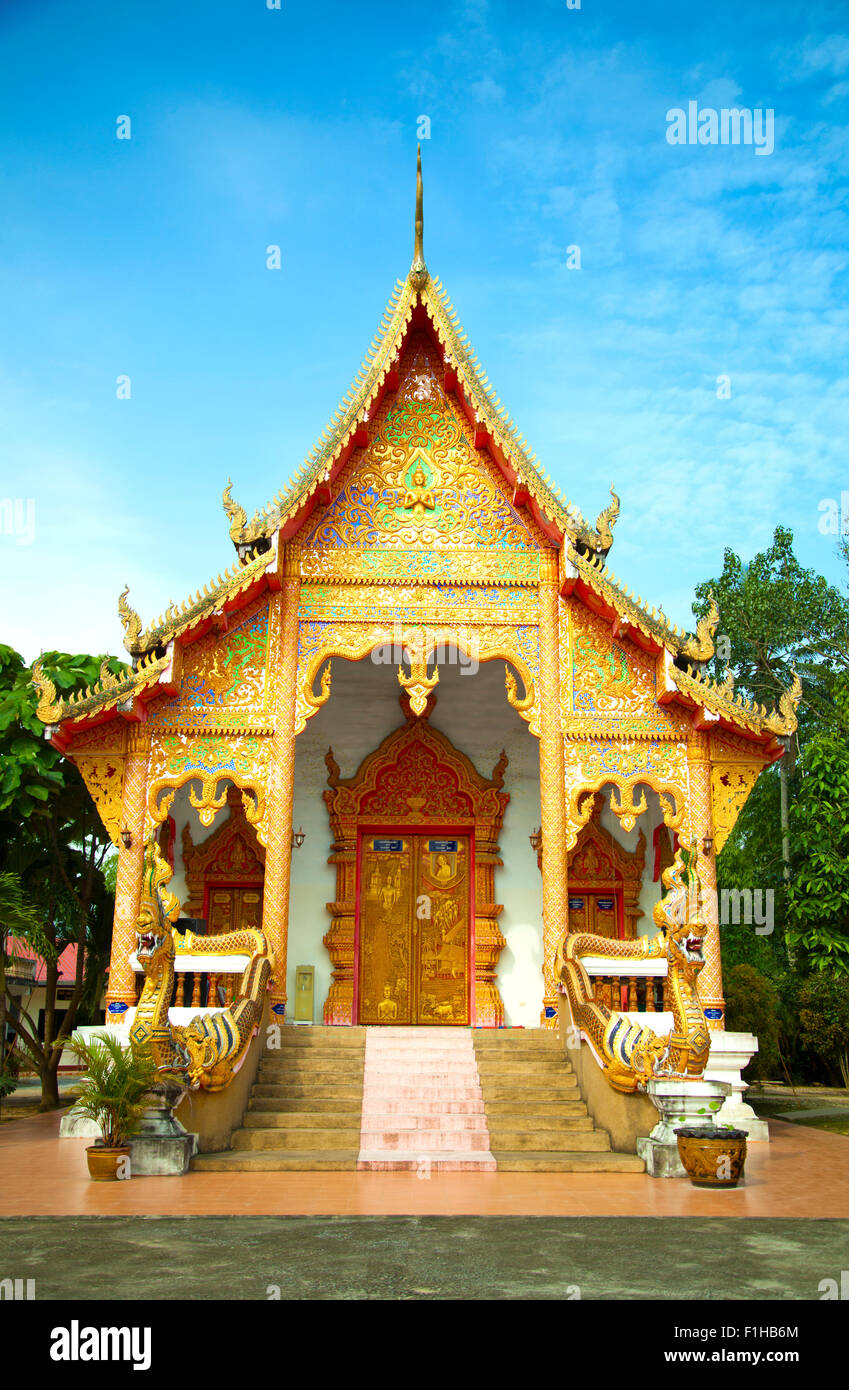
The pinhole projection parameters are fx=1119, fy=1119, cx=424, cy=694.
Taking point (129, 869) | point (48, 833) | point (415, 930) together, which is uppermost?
point (48, 833)

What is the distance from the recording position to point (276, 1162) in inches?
298

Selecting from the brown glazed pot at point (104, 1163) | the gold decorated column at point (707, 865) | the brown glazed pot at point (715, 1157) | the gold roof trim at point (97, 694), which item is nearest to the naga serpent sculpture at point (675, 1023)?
the brown glazed pot at point (715, 1157)

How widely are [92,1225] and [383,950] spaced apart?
7.40 m

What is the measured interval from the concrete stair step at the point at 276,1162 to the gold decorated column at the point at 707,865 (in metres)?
3.86

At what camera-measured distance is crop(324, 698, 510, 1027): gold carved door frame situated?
12594 millimetres

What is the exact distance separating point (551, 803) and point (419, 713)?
5.16 ft

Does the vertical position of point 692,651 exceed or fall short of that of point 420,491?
it falls short

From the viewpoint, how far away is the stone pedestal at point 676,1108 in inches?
297

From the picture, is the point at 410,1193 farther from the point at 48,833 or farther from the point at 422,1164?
the point at 48,833

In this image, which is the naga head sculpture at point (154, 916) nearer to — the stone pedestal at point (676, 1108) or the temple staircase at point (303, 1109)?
the temple staircase at point (303, 1109)

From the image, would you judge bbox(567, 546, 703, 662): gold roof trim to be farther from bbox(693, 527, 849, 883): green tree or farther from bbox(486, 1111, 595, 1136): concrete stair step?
bbox(693, 527, 849, 883): green tree

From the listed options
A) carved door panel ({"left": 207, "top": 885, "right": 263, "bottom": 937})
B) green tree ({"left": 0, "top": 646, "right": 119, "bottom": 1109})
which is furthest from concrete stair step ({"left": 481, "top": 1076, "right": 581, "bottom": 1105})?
carved door panel ({"left": 207, "top": 885, "right": 263, "bottom": 937})

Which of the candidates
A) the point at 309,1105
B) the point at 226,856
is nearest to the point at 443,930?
the point at 226,856
